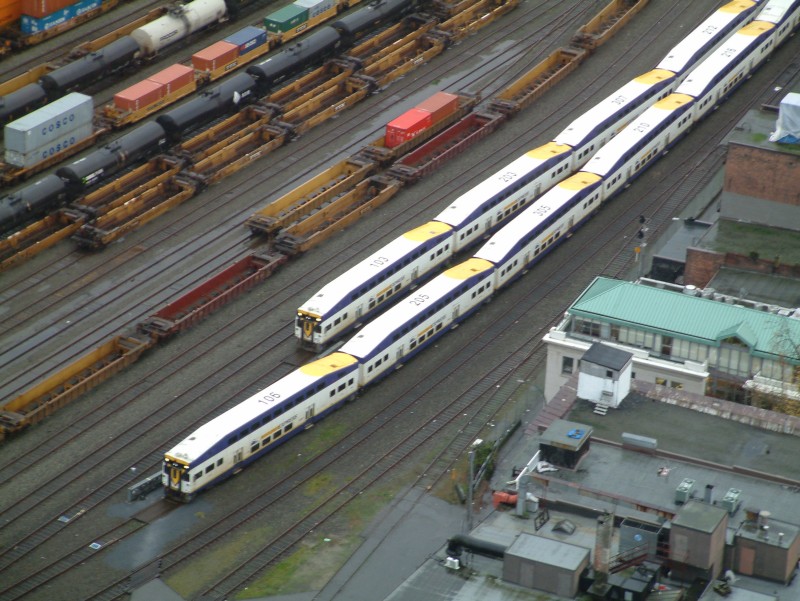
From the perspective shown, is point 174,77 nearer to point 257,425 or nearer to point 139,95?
point 139,95

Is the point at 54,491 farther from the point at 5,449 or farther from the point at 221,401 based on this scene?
the point at 221,401

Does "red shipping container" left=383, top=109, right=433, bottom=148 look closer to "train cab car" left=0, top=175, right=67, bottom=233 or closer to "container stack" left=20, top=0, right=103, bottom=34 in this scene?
"train cab car" left=0, top=175, right=67, bottom=233

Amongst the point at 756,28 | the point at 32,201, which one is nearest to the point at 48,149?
the point at 32,201

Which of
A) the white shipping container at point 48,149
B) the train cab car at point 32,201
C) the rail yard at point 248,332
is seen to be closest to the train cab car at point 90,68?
the white shipping container at point 48,149

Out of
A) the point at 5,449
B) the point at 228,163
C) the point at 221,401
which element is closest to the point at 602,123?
the point at 228,163

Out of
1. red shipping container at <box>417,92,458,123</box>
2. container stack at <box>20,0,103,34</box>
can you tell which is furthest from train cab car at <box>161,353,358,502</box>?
A: container stack at <box>20,0,103,34</box>

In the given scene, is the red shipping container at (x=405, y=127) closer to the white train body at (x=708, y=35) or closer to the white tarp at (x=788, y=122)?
the white train body at (x=708, y=35)
